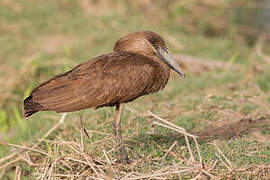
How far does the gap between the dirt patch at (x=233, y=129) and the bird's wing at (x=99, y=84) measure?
3.55 ft

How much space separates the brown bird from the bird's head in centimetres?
2

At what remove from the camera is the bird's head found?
4359 millimetres

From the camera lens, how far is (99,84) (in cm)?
395

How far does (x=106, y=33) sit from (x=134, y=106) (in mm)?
4226

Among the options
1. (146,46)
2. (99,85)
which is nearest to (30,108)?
(99,85)

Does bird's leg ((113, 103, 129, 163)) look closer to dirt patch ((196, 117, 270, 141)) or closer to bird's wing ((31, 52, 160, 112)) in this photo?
bird's wing ((31, 52, 160, 112))

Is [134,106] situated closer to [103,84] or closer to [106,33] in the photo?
[103,84]

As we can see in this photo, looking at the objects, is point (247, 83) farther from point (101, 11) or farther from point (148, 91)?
point (101, 11)

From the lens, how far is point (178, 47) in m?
9.59

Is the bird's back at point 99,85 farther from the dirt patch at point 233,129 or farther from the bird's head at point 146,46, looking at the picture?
the dirt patch at point 233,129

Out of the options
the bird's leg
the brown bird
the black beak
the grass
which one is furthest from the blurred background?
the brown bird

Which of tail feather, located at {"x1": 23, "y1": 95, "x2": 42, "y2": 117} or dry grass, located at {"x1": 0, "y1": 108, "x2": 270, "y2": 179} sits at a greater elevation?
tail feather, located at {"x1": 23, "y1": 95, "x2": 42, "y2": 117}

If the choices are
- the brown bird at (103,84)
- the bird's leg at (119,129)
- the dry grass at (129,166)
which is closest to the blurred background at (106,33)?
the bird's leg at (119,129)

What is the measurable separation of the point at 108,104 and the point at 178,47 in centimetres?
570
